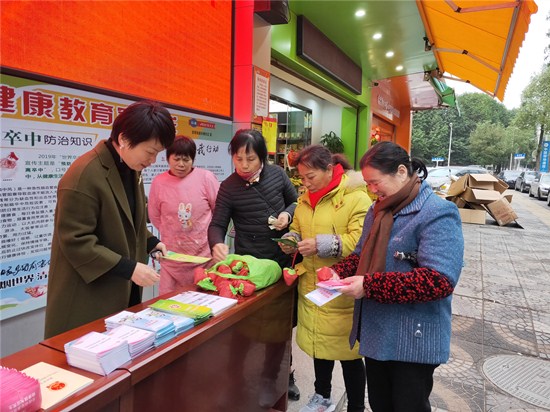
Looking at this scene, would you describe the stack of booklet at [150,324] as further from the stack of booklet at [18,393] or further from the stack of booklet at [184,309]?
the stack of booklet at [18,393]

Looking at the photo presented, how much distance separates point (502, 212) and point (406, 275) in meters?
9.63

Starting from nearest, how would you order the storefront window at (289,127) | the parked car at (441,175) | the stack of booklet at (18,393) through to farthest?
the stack of booklet at (18,393) < the storefront window at (289,127) < the parked car at (441,175)

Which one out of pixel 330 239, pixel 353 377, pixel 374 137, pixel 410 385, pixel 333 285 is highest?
pixel 374 137

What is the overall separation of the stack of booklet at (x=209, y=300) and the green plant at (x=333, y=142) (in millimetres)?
7618

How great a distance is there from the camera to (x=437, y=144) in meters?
45.5

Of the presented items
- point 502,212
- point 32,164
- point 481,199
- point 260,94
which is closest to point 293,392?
point 32,164

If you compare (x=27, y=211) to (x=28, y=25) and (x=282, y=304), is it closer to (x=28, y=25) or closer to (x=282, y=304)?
(x=28, y=25)

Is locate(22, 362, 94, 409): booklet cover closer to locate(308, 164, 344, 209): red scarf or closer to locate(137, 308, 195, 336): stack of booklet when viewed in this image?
locate(137, 308, 195, 336): stack of booklet

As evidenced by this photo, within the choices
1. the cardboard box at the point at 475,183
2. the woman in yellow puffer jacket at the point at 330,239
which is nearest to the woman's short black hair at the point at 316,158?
the woman in yellow puffer jacket at the point at 330,239

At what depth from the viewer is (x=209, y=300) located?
A: 165cm

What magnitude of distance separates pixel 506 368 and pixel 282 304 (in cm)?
209

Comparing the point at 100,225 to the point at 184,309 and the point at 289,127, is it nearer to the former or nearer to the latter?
the point at 184,309

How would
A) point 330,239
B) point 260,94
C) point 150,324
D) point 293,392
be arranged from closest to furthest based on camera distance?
1. point 150,324
2. point 330,239
3. point 293,392
4. point 260,94

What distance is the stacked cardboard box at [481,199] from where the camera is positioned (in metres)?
9.61
